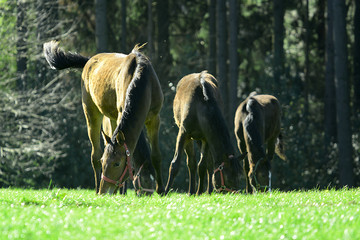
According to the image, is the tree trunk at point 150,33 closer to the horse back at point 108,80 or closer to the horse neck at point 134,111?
the horse back at point 108,80

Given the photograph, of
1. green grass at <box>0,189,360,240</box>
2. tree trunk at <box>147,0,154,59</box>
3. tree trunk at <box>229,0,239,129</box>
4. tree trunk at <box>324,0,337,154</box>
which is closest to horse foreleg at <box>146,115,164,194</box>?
green grass at <box>0,189,360,240</box>

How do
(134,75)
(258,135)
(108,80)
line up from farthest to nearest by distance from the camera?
(258,135), (108,80), (134,75)

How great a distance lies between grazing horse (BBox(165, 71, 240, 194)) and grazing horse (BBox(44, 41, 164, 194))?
1.91 ft

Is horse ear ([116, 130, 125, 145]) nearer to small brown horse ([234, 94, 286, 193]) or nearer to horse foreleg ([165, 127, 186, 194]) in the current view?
horse foreleg ([165, 127, 186, 194])

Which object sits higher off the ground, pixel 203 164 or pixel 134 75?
pixel 134 75

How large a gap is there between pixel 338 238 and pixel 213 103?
5.65 metres

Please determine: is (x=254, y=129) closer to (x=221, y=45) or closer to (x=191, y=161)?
(x=191, y=161)

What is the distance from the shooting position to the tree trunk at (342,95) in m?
20.2

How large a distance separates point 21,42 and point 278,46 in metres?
10.9

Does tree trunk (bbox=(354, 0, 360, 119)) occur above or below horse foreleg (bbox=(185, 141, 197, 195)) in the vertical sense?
above

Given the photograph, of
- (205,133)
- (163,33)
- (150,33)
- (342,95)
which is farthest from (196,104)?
(163,33)

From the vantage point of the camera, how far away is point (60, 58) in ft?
42.4

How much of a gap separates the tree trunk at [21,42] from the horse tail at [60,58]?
23.3ft

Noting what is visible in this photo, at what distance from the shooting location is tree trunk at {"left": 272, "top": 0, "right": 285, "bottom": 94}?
22.6 m
